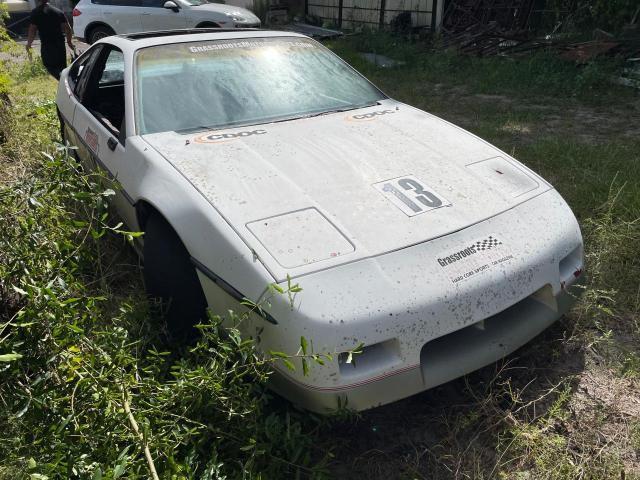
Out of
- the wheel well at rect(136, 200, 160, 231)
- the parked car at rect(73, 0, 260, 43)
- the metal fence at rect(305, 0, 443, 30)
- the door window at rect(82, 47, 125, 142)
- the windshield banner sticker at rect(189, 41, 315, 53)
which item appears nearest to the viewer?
the wheel well at rect(136, 200, 160, 231)

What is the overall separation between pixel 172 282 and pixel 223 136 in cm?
87

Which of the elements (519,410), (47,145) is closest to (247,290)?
(519,410)

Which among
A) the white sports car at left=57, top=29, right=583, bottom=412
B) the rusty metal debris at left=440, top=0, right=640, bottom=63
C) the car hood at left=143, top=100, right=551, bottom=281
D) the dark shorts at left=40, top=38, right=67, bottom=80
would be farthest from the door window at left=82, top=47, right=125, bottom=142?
the rusty metal debris at left=440, top=0, right=640, bottom=63

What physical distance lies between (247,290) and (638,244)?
2580 mm

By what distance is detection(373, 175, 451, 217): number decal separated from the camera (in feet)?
7.75

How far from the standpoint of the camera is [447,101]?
23.9 feet

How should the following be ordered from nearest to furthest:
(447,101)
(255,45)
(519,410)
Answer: (519,410), (255,45), (447,101)

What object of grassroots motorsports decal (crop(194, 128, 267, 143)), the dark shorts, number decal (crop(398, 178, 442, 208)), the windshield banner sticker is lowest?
the dark shorts

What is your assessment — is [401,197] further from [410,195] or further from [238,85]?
[238,85]

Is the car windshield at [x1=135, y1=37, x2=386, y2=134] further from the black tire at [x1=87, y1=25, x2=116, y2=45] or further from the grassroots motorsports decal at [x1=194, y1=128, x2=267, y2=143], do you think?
the black tire at [x1=87, y1=25, x2=116, y2=45]

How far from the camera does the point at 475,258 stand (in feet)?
7.11

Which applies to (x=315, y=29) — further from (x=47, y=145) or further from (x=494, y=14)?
(x=47, y=145)

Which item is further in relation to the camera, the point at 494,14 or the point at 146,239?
the point at 494,14

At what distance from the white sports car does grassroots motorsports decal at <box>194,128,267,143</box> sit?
0.02 meters
